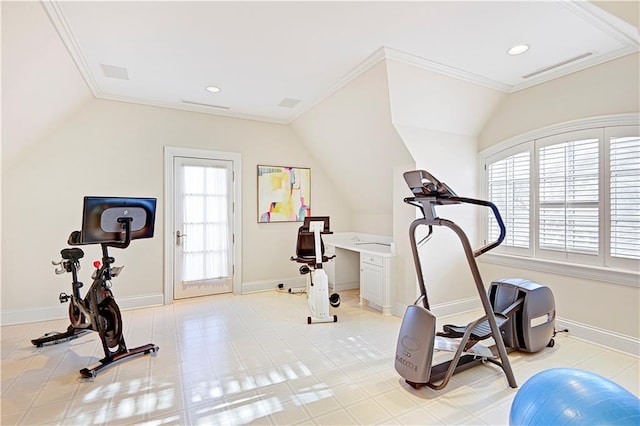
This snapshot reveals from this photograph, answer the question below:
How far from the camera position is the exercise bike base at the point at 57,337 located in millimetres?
3203

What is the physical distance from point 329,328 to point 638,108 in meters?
3.81

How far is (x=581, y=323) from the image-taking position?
3.36 meters

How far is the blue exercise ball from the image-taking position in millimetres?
1325

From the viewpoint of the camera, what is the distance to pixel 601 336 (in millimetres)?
3193

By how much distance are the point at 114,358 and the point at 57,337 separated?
3.34 feet

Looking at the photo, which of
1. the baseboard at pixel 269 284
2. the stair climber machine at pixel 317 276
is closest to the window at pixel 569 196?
the stair climber machine at pixel 317 276

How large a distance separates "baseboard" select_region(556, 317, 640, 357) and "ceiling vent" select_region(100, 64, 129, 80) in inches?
222

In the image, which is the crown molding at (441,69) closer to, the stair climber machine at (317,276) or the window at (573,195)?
the window at (573,195)

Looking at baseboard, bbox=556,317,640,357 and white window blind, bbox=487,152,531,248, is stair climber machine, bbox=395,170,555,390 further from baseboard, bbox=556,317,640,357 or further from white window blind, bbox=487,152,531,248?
white window blind, bbox=487,152,531,248

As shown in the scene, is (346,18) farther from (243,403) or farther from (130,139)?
(130,139)

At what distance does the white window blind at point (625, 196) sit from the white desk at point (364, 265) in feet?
7.55

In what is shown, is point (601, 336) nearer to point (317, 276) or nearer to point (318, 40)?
point (317, 276)

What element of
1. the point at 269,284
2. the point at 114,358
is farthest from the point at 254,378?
the point at 269,284

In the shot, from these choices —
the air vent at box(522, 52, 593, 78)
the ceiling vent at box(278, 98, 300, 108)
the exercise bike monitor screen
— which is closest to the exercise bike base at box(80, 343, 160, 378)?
the exercise bike monitor screen
